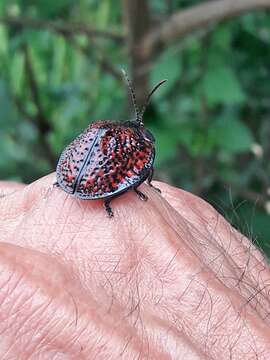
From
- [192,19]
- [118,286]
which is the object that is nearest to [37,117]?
[192,19]

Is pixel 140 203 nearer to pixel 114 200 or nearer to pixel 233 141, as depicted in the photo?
pixel 114 200

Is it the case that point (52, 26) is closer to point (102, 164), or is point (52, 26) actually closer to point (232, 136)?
point (232, 136)

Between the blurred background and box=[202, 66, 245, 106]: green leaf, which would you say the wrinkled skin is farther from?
box=[202, 66, 245, 106]: green leaf

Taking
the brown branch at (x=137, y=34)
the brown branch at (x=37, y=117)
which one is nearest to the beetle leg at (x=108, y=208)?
the brown branch at (x=137, y=34)

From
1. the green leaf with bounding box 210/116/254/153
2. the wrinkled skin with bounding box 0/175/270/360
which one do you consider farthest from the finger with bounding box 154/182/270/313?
the green leaf with bounding box 210/116/254/153

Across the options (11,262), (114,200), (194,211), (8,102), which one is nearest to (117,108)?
(8,102)
